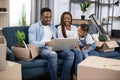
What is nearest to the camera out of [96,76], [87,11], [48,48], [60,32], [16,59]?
[96,76]

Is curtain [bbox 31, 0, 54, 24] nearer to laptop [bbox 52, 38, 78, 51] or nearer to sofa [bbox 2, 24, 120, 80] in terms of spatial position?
sofa [bbox 2, 24, 120, 80]

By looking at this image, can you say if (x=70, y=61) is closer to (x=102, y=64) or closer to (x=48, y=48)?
(x=48, y=48)

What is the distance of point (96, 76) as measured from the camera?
→ 2.01 m

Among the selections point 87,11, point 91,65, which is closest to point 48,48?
point 91,65

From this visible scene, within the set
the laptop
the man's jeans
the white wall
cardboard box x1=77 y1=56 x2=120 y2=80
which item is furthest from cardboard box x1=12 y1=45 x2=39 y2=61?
→ the white wall

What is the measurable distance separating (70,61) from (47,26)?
2.07 feet

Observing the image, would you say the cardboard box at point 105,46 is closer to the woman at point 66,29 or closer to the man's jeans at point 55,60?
the woman at point 66,29

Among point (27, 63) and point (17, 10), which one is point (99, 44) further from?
point (17, 10)

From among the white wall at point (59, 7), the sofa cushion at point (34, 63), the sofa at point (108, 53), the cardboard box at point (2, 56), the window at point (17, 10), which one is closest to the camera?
the cardboard box at point (2, 56)

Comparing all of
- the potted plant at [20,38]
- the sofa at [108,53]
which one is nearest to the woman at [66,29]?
the sofa at [108,53]

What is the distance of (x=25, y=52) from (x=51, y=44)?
0.41 m

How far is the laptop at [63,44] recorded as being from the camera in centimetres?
275

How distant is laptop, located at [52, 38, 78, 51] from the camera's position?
9.03ft

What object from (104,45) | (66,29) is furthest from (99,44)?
(66,29)
